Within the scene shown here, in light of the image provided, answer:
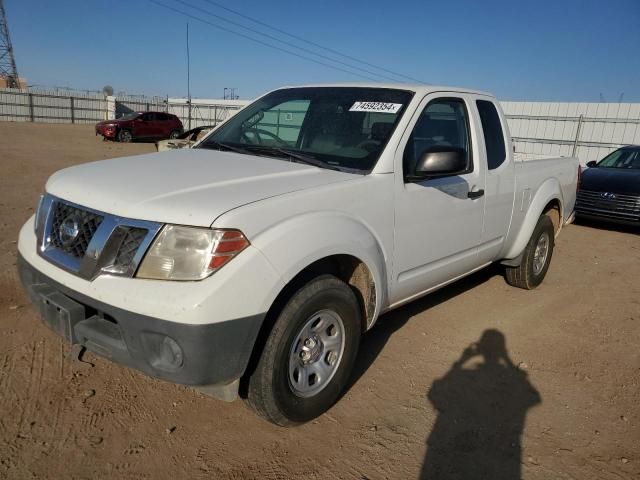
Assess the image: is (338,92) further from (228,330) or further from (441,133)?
(228,330)

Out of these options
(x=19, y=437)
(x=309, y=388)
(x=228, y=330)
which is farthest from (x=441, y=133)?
(x=19, y=437)

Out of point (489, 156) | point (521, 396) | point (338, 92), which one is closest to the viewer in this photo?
point (521, 396)

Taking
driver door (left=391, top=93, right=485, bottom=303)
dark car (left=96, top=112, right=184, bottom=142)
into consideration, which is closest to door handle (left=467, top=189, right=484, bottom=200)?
driver door (left=391, top=93, right=485, bottom=303)

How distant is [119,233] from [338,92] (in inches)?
81.1

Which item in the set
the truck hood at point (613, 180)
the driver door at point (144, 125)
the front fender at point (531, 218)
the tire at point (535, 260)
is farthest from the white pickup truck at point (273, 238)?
the driver door at point (144, 125)

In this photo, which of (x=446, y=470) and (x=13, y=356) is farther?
(x=13, y=356)

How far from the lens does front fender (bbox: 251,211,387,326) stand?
2299 millimetres

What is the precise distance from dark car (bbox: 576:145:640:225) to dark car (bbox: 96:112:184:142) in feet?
65.9

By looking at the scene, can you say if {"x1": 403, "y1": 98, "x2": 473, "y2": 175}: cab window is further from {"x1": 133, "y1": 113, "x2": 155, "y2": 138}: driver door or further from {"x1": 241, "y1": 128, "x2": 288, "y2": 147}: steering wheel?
{"x1": 133, "y1": 113, "x2": 155, "y2": 138}: driver door

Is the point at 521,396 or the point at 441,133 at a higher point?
the point at 441,133

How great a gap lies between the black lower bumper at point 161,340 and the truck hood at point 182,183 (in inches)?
17.5

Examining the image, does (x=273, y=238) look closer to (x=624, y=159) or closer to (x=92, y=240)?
(x=92, y=240)

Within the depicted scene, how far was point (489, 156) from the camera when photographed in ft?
13.3

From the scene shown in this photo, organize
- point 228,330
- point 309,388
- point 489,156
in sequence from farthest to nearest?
point 489,156
point 309,388
point 228,330
